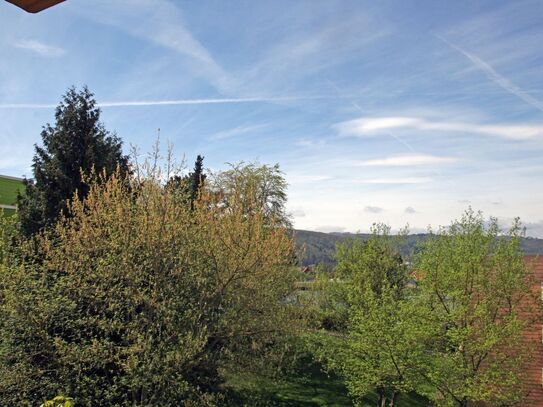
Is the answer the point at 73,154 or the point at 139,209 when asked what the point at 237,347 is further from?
the point at 73,154

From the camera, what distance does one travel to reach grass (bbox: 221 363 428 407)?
14.6 meters

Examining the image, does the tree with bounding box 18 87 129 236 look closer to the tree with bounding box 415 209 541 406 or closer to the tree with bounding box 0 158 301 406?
the tree with bounding box 0 158 301 406

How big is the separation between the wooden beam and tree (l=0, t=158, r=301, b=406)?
968 centimetres

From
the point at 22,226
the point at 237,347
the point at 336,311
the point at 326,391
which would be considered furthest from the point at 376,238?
the point at 22,226

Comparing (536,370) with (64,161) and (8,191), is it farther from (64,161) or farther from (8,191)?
(8,191)

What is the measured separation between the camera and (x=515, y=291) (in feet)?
50.9

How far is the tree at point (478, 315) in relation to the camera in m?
14.4

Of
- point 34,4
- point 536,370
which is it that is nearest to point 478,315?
point 536,370

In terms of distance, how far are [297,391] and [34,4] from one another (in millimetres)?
20206

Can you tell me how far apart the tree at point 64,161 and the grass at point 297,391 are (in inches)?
383

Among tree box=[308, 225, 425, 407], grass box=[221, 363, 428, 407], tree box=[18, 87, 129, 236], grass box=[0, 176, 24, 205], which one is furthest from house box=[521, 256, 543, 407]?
grass box=[0, 176, 24, 205]

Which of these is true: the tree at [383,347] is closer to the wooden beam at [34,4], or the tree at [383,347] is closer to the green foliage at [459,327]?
the green foliage at [459,327]

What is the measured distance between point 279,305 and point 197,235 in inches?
142

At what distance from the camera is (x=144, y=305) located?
1184cm
